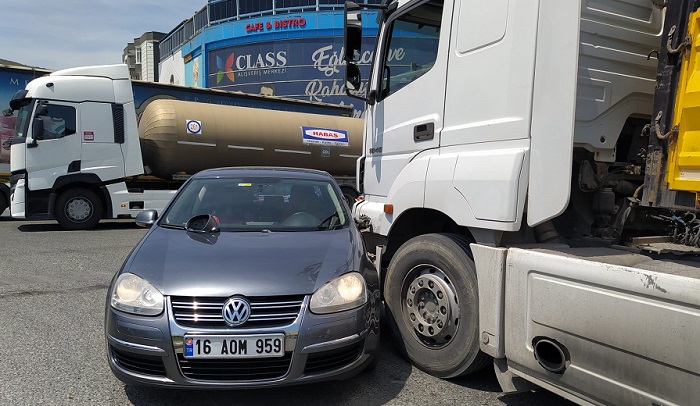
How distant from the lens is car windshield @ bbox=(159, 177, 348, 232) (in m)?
3.65

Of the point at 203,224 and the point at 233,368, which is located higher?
the point at 203,224

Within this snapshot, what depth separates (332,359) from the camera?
2.71 metres

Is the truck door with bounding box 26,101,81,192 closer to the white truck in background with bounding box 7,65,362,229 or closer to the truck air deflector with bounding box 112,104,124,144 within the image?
the white truck in background with bounding box 7,65,362,229

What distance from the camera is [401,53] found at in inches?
162

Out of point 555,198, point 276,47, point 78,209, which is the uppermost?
point 276,47

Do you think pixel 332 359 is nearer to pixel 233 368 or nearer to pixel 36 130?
pixel 233 368

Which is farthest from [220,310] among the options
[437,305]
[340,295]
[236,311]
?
[437,305]

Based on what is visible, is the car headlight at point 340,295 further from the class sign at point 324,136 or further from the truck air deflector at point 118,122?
the class sign at point 324,136

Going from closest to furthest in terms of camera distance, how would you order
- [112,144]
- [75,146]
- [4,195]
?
[75,146], [112,144], [4,195]

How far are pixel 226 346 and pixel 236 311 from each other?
0.18 meters

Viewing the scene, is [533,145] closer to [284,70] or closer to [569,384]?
[569,384]

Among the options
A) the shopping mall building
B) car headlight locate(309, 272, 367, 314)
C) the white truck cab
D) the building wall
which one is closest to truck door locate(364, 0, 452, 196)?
car headlight locate(309, 272, 367, 314)

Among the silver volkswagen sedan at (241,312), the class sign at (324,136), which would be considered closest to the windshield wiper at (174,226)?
the silver volkswagen sedan at (241,312)

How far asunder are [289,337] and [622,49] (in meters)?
2.64
